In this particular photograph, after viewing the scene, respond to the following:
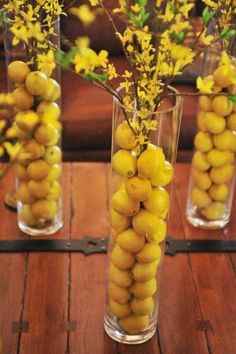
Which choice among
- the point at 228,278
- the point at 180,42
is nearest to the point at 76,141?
the point at 228,278

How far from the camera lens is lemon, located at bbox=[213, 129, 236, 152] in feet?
3.89

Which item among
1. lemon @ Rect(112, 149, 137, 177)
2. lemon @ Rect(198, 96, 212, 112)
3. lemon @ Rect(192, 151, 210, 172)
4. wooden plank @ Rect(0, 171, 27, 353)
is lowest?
wooden plank @ Rect(0, 171, 27, 353)

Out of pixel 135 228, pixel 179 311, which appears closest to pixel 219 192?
pixel 179 311

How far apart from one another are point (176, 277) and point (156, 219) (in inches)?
11.1

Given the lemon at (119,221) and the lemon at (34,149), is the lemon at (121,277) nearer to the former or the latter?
the lemon at (119,221)

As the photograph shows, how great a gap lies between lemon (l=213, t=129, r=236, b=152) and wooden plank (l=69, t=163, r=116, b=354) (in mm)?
309

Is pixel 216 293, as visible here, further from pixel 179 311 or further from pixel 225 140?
pixel 225 140

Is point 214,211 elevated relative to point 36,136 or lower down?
lower down

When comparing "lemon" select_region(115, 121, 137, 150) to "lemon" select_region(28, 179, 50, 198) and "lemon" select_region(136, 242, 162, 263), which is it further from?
"lemon" select_region(28, 179, 50, 198)

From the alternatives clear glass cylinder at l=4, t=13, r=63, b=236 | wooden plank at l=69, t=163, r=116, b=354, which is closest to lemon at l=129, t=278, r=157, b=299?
wooden plank at l=69, t=163, r=116, b=354

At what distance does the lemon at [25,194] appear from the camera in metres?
1.21

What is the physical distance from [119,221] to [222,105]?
0.37m

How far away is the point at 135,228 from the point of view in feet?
2.96

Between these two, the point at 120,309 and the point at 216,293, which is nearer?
the point at 120,309
